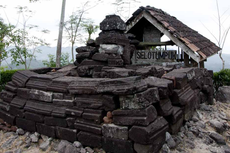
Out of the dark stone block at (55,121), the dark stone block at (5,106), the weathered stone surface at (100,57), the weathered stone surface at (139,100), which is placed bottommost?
the dark stone block at (55,121)

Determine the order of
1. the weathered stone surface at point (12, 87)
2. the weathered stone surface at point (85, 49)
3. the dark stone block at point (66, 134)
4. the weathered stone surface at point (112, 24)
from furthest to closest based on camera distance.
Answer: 1. the weathered stone surface at point (85, 49)
2. the weathered stone surface at point (112, 24)
3. the weathered stone surface at point (12, 87)
4. the dark stone block at point (66, 134)

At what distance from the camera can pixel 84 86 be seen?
3.70 m

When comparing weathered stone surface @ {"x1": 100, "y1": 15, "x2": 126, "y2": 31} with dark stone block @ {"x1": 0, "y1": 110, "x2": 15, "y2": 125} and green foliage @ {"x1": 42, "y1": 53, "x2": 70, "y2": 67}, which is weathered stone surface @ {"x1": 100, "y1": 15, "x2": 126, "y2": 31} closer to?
dark stone block @ {"x1": 0, "y1": 110, "x2": 15, "y2": 125}

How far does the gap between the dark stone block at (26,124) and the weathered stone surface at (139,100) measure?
2.31 meters

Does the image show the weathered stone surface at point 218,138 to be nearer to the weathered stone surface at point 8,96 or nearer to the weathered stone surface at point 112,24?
the weathered stone surface at point 112,24

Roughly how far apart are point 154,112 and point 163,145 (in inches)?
25.8

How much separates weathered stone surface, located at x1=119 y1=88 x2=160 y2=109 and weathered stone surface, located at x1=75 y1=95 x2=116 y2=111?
0.20 meters

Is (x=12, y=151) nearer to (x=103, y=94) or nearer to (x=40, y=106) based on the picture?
(x=40, y=106)

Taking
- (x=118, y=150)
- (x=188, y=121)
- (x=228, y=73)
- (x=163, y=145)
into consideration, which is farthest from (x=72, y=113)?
(x=228, y=73)

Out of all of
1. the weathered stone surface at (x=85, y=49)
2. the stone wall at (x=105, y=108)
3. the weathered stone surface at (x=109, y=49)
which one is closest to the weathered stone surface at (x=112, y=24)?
the weathered stone surface at (x=109, y=49)

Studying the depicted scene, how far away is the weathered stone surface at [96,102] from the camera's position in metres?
3.39

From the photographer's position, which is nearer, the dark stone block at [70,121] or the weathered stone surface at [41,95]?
the dark stone block at [70,121]

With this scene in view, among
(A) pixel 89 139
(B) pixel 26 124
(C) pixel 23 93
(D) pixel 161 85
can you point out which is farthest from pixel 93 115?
(C) pixel 23 93

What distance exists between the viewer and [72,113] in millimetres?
3762
